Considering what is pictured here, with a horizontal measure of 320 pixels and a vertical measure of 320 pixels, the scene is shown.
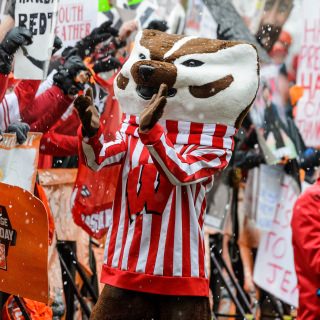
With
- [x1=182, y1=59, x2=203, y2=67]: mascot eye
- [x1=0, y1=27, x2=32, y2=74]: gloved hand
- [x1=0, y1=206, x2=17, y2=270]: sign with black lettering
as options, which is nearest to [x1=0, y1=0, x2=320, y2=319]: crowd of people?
[x1=0, y1=27, x2=32, y2=74]: gloved hand

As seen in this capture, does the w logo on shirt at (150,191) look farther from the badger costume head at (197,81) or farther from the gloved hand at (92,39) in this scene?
the gloved hand at (92,39)

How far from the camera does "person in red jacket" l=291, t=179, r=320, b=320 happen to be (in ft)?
20.8

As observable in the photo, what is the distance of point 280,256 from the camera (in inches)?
380

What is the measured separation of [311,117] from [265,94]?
0.45 metres

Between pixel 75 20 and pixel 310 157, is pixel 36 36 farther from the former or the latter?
pixel 310 157

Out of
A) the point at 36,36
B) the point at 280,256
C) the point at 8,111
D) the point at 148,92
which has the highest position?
the point at 36,36

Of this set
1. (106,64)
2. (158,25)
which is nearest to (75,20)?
(106,64)

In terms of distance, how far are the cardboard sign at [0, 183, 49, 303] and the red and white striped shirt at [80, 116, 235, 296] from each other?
1.11 ft

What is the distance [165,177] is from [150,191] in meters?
0.18

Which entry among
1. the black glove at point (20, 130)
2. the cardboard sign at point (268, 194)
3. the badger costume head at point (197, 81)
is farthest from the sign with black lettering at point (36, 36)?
the cardboard sign at point (268, 194)

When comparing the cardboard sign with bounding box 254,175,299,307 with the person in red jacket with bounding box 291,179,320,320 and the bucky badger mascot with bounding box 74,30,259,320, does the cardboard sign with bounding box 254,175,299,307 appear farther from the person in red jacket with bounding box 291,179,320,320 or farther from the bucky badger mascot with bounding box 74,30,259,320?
the bucky badger mascot with bounding box 74,30,259,320

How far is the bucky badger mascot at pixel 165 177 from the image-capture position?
576 cm

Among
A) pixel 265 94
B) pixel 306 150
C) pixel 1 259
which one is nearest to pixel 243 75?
pixel 1 259

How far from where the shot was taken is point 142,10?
8.89 meters
